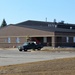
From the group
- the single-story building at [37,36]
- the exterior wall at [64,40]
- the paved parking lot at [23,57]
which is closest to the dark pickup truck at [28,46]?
the single-story building at [37,36]

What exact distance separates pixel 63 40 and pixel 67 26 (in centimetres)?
3478

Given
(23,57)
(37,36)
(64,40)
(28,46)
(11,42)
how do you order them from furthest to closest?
(11,42) → (37,36) → (64,40) → (28,46) → (23,57)

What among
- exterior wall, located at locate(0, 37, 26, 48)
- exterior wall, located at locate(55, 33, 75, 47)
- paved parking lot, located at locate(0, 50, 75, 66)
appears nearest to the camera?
paved parking lot, located at locate(0, 50, 75, 66)

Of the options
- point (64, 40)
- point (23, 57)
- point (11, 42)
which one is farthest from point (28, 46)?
point (11, 42)

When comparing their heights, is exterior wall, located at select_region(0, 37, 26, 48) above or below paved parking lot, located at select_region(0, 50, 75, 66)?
above

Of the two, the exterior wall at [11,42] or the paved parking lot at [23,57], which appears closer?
the paved parking lot at [23,57]

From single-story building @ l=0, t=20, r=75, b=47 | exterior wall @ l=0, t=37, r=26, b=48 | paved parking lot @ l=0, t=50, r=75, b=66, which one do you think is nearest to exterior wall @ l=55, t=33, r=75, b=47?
single-story building @ l=0, t=20, r=75, b=47

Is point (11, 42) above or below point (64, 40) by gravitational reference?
below

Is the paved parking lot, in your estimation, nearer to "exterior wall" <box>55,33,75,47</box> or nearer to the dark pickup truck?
the dark pickup truck

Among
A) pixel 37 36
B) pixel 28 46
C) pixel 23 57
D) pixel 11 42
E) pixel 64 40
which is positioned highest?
pixel 37 36

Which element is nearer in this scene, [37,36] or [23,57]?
[23,57]

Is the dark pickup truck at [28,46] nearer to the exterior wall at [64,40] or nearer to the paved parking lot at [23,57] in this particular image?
the exterior wall at [64,40]

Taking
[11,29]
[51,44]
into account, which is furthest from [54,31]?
[11,29]

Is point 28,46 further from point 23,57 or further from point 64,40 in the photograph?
point 23,57
